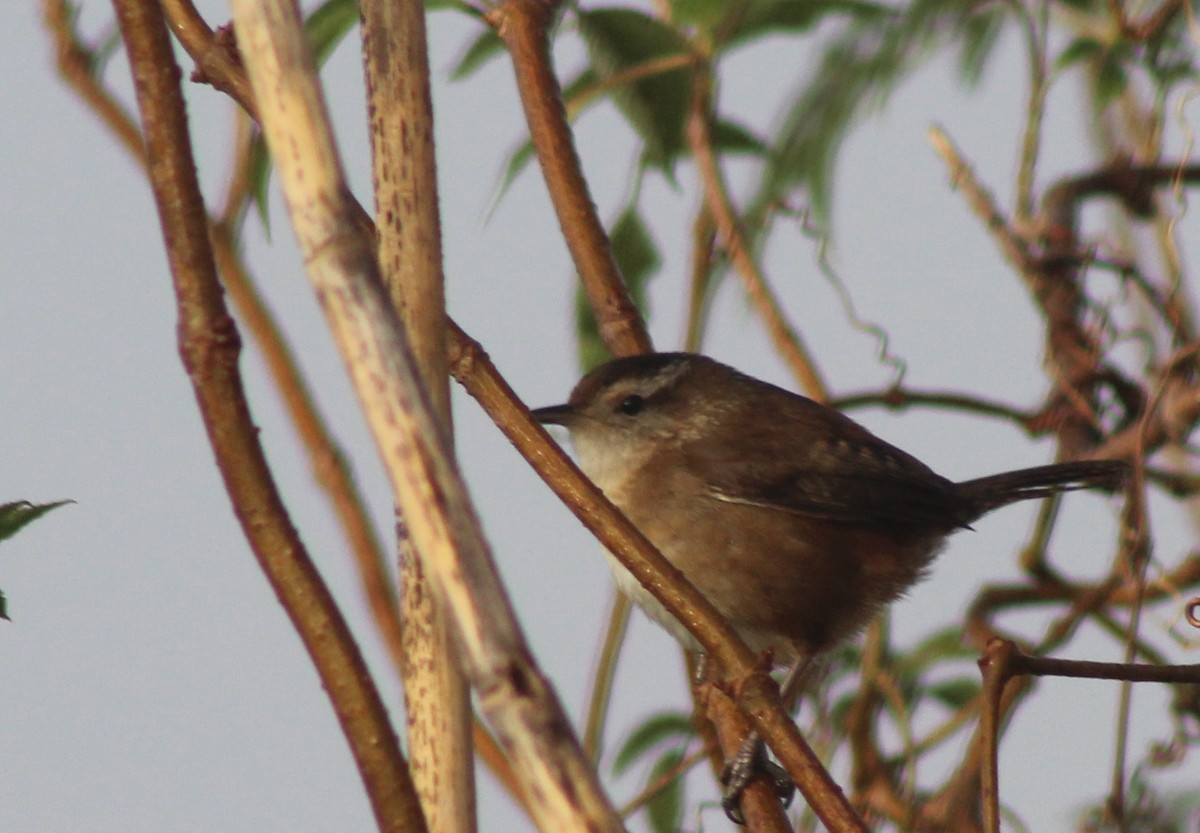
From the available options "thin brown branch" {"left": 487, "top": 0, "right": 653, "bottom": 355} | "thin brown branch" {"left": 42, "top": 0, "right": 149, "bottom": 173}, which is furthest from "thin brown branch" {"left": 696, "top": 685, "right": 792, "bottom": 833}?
"thin brown branch" {"left": 42, "top": 0, "right": 149, "bottom": 173}

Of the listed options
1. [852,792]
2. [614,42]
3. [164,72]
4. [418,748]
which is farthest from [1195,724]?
[164,72]

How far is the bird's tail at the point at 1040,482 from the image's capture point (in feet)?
11.5

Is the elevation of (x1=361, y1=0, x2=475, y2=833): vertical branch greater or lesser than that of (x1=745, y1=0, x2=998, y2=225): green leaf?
lesser

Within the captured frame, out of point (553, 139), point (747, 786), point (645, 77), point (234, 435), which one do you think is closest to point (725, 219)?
point (645, 77)

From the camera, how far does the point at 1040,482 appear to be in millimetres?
3676

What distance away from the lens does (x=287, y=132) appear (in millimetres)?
1096

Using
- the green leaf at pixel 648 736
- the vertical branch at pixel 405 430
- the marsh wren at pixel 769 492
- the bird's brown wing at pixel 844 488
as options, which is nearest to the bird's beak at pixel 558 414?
the marsh wren at pixel 769 492

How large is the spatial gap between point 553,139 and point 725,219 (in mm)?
627

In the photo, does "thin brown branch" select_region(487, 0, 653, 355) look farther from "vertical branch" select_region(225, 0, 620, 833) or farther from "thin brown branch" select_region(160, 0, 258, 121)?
"vertical branch" select_region(225, 0, 620, 833)

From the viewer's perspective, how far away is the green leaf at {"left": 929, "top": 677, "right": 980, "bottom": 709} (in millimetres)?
3584

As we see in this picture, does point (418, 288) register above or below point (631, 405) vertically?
below

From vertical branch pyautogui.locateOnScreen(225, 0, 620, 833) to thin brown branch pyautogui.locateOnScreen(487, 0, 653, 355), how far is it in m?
1.71

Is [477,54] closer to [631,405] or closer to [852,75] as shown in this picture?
[852,75]

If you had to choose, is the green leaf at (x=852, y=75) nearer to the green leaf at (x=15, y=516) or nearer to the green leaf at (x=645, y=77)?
the green leaf at (x=645, y=77)
